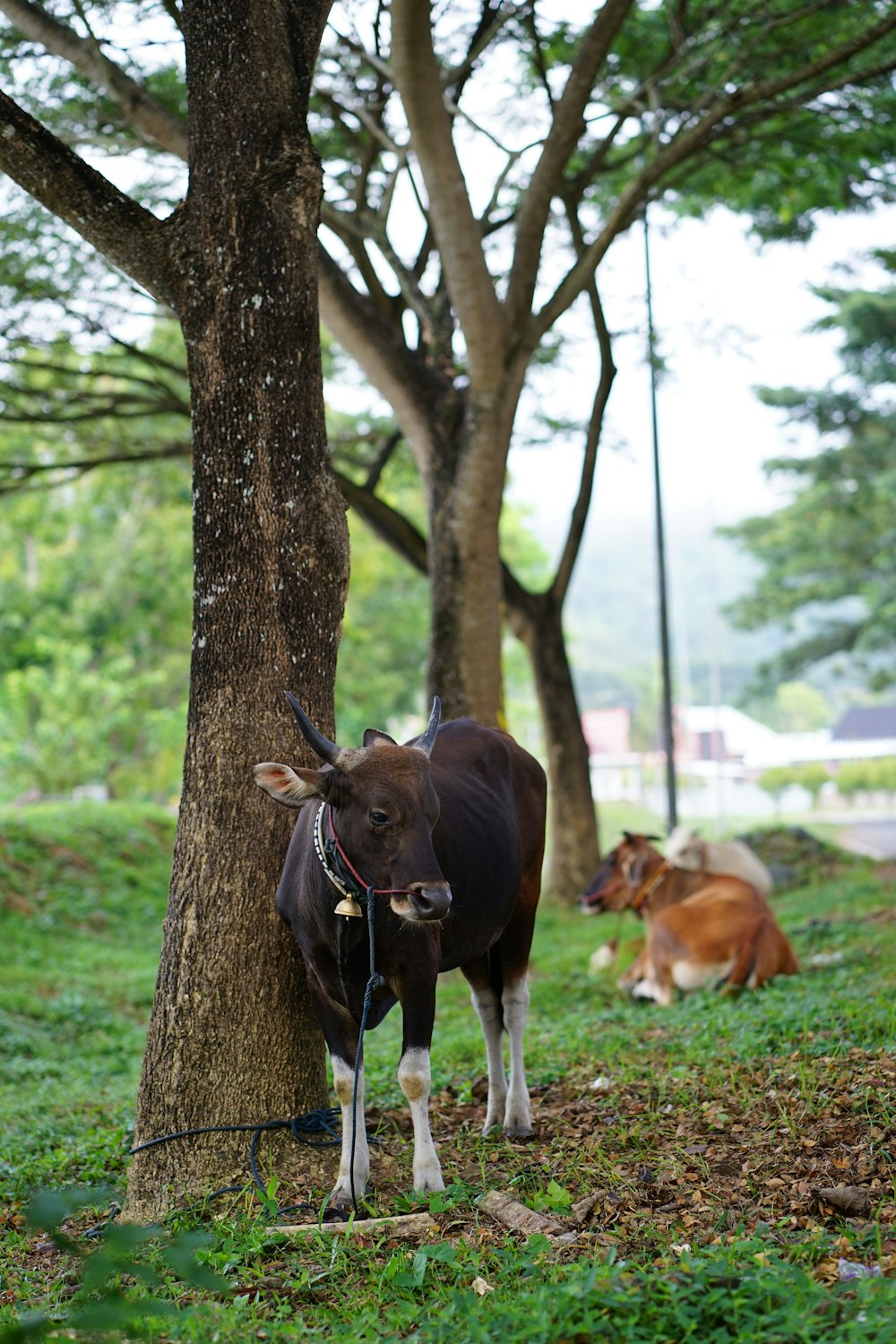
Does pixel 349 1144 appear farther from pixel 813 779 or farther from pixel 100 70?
pixel 813 779

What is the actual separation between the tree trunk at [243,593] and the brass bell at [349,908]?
34.0 inches

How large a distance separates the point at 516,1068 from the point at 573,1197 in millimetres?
1095

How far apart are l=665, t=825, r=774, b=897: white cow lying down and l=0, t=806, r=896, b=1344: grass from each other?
134 centimetres

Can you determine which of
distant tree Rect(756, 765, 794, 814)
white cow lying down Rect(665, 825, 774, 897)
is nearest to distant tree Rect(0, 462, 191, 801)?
white cow lying down Rect(665, 825, 774, 897)

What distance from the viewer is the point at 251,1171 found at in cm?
517

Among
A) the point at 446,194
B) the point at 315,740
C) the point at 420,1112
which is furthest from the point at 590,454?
the point at 420,1112

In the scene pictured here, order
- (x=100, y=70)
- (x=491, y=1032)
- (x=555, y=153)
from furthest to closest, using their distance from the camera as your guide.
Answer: (x=555, y=153) → (x=100, y=70) → (x=491, y=1032)

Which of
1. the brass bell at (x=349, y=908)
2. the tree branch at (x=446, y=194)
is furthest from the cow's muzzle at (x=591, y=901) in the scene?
the brass bell at (x=349, y=908)

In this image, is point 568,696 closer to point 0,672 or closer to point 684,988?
point 684,988

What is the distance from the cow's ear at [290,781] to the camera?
4836 millimetres

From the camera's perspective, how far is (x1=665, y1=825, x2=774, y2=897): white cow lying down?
1047 cm

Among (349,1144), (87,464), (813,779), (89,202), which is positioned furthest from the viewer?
(813,779)

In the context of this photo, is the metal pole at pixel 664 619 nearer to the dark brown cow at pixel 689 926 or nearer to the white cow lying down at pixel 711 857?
the white cow lying down at pixel 711 857

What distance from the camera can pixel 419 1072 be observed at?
4934mm
